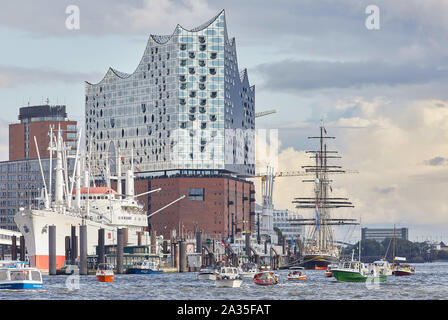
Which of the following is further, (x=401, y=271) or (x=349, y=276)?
(x=401, y=271)

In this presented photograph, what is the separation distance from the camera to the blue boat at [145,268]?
183500mm

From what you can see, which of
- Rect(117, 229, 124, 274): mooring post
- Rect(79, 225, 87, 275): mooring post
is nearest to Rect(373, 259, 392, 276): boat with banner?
Rect(117, 229, 124, 274): mooring post

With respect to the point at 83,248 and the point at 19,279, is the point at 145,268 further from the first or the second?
the point at 19,279

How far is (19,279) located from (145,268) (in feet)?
289

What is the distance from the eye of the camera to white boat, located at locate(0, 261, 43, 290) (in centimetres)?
9750

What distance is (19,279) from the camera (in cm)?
9862

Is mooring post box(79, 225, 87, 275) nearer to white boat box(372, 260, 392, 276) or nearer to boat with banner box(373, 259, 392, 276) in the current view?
white boat box(372, 260, 392, 276)

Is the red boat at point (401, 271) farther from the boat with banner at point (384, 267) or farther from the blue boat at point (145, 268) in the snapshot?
the blue boat at point (145, 268)

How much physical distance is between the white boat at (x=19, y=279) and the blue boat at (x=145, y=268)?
8326cm

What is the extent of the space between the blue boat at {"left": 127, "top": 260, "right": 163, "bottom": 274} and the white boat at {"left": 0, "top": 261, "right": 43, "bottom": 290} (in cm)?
8326

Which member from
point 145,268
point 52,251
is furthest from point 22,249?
point 145,268

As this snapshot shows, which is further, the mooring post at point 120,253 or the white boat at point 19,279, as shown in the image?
the mooring post at point 120,253

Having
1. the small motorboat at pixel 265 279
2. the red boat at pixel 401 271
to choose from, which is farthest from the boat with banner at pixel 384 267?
the small motorboat at pixel 265 279
